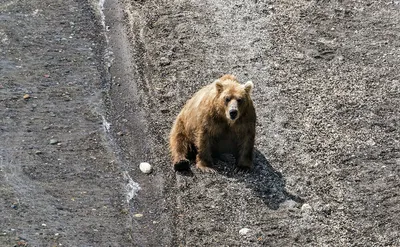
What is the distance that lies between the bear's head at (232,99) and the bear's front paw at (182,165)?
0.76 metres

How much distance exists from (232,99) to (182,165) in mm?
1095

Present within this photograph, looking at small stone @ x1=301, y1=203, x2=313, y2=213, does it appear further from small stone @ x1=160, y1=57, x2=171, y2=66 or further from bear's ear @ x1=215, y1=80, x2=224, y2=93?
small stone @ x1=160, y1=57, x2=171, y2=66

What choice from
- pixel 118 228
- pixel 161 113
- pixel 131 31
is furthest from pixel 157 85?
pixel 118 228

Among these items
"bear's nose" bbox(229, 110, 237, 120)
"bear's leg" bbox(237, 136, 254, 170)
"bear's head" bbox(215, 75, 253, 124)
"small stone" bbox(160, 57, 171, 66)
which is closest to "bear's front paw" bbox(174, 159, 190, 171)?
"bear's leg" bbox(237, 136, 254, 170)

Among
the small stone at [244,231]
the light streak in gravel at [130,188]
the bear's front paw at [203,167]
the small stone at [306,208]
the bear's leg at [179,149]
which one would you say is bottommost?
the light streak in gravel at [130,188]

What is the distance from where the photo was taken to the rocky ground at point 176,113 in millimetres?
9102

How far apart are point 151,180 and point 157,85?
2.39m

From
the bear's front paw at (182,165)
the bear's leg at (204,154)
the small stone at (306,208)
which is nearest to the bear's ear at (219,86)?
the bear's leg at (204,154)

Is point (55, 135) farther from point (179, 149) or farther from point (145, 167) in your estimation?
point (179, 149)

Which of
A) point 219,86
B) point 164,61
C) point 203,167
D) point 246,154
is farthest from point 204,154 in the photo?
point 164,61

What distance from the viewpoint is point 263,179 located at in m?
9.84

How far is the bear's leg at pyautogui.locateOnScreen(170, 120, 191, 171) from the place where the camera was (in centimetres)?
1000

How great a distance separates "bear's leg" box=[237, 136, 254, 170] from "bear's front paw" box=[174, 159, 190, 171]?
2.08 feet

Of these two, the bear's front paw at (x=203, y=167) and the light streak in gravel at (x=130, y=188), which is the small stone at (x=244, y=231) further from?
the light streak in gravel at (x=130, y=188)
